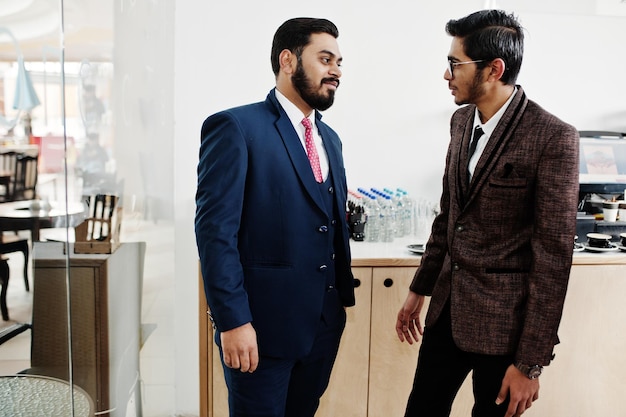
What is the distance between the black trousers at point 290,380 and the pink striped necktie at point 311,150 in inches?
13.7

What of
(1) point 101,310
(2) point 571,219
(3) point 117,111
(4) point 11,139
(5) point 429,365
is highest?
(3) point 117,111

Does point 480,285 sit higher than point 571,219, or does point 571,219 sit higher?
point 571,219

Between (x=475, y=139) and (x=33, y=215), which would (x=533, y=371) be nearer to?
(x=475, y=139)

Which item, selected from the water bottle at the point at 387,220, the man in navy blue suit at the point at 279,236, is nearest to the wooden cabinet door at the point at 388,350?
the water bottle at the point at 387,220

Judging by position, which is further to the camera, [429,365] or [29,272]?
[429,365]

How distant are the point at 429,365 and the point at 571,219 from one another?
64 centimetres

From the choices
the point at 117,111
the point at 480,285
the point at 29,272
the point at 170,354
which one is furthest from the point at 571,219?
the point at 170,354

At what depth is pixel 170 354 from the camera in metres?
2.76

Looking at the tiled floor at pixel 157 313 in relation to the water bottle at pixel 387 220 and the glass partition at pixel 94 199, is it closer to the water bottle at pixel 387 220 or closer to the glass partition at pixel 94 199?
the glass partition at pixel 94 199

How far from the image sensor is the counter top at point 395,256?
7.78 feet

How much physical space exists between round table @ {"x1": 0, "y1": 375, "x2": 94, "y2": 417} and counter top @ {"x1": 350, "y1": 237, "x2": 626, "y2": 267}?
1274 mm

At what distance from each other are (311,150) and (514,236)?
0.62m

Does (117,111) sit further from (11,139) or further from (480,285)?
(480,285)

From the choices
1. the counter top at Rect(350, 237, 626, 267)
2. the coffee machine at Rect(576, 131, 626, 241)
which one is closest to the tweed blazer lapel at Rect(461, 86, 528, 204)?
the counter top at Rect(350, 237, 626, 267)
